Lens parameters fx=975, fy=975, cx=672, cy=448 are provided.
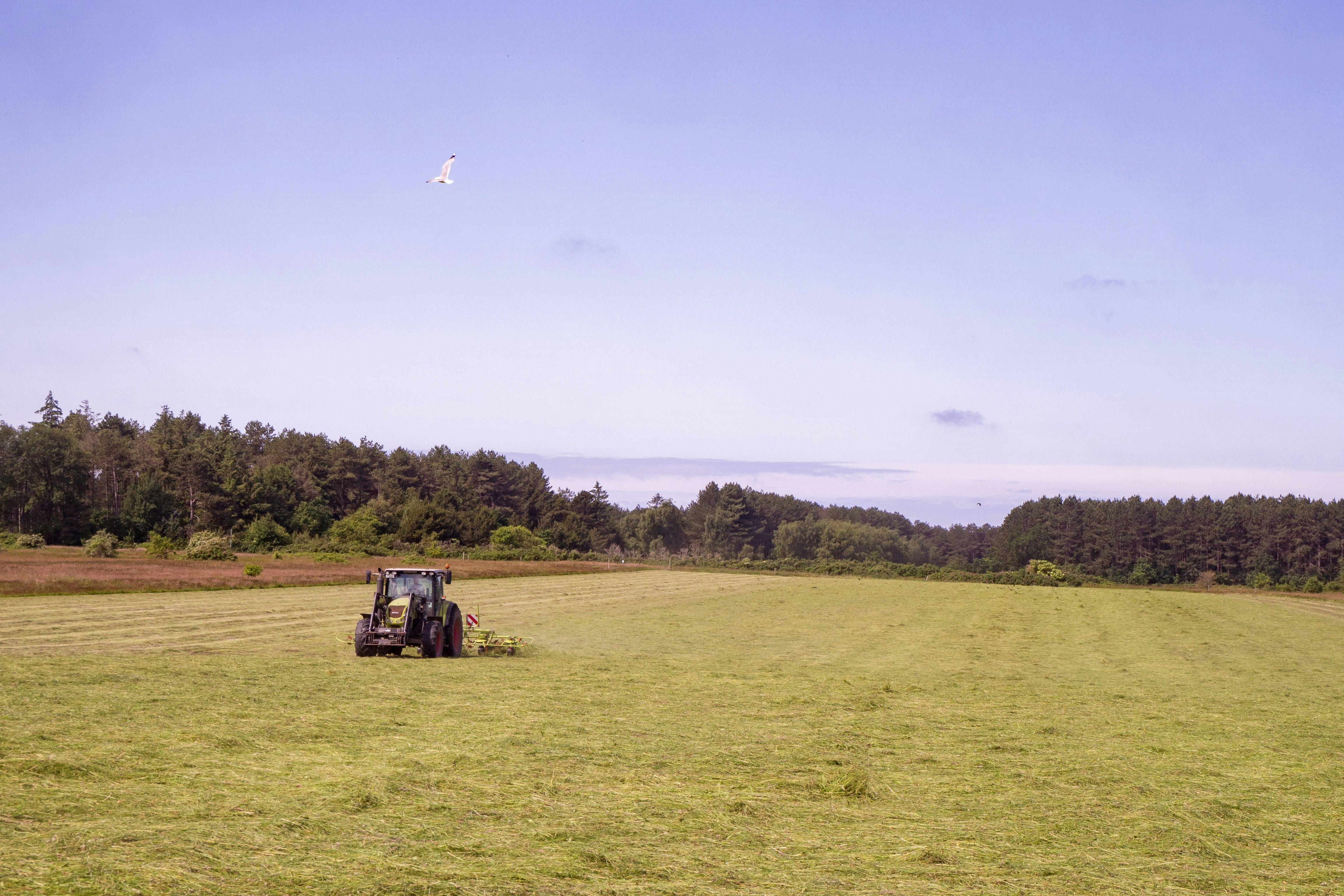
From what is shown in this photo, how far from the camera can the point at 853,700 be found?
52.9ft

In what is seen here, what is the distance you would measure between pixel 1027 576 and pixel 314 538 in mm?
66069

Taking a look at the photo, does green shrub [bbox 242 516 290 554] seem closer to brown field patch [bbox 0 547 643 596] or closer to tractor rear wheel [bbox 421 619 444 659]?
brown field patch [bbox 0 547 643 596]

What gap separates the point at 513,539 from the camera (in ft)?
331

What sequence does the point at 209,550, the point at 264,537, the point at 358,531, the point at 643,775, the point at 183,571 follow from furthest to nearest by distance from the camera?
the point at 358,531
the point at 264,537
the point at 209,550
the point at 183,571
the point at 643,775

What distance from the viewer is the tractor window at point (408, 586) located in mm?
21906

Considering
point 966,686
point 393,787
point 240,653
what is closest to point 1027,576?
point 966,686

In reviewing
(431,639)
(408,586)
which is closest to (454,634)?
(431,639)

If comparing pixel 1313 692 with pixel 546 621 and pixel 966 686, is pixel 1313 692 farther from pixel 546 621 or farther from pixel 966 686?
pixel 546 621

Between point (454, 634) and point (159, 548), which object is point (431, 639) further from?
point (159, 548)

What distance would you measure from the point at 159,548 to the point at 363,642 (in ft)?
175

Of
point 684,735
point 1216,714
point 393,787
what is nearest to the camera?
point 393,787

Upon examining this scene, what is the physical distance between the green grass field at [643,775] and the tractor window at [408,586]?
5.43 ft

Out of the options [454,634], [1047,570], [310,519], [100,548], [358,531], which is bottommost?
[100,548]

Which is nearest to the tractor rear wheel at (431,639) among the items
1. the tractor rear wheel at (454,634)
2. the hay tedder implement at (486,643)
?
the tractor rear wheel at (454,634)
